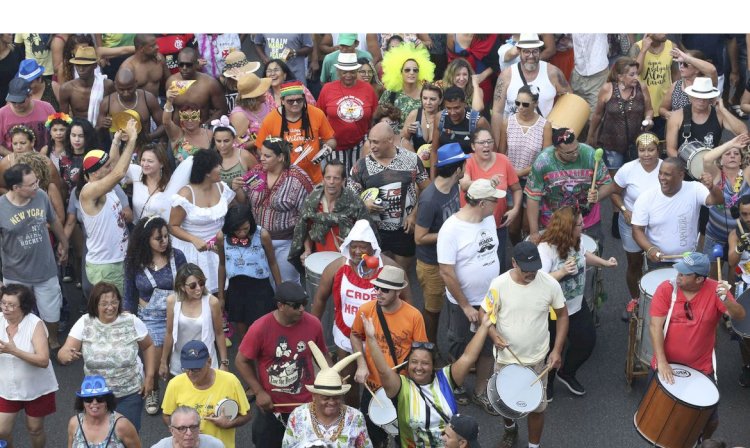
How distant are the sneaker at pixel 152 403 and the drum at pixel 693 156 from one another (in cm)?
469

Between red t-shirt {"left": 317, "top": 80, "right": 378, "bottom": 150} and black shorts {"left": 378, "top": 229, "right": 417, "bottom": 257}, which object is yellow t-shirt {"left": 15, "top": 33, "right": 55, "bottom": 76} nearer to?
red t-shirt {"left": 317, "top": 80, "right": 378, "bottom": 150}

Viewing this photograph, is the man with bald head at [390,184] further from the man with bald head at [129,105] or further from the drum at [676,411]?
the drum at [676,411]

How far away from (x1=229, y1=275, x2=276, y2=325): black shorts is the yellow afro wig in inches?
120

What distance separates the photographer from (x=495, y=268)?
769 cm

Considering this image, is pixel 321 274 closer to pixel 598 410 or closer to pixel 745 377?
pixel 598 410

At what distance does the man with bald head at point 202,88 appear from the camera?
10578 mm

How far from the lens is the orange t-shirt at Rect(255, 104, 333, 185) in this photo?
31.5 feet

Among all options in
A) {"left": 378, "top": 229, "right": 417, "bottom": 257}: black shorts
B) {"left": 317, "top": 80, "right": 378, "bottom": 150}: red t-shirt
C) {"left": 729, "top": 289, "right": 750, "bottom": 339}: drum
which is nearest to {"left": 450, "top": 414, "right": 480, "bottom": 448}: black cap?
{"left": 729, "top": 289, "right": 750, "bottom": 339}: drum

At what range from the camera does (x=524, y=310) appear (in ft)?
22.7

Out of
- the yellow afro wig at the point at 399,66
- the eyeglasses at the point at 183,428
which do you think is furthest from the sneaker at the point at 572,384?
the yellow afro wig at the point at 399,66

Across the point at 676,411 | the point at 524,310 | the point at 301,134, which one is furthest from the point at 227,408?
the point at 301,134

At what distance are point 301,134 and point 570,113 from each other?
8.23 feet
